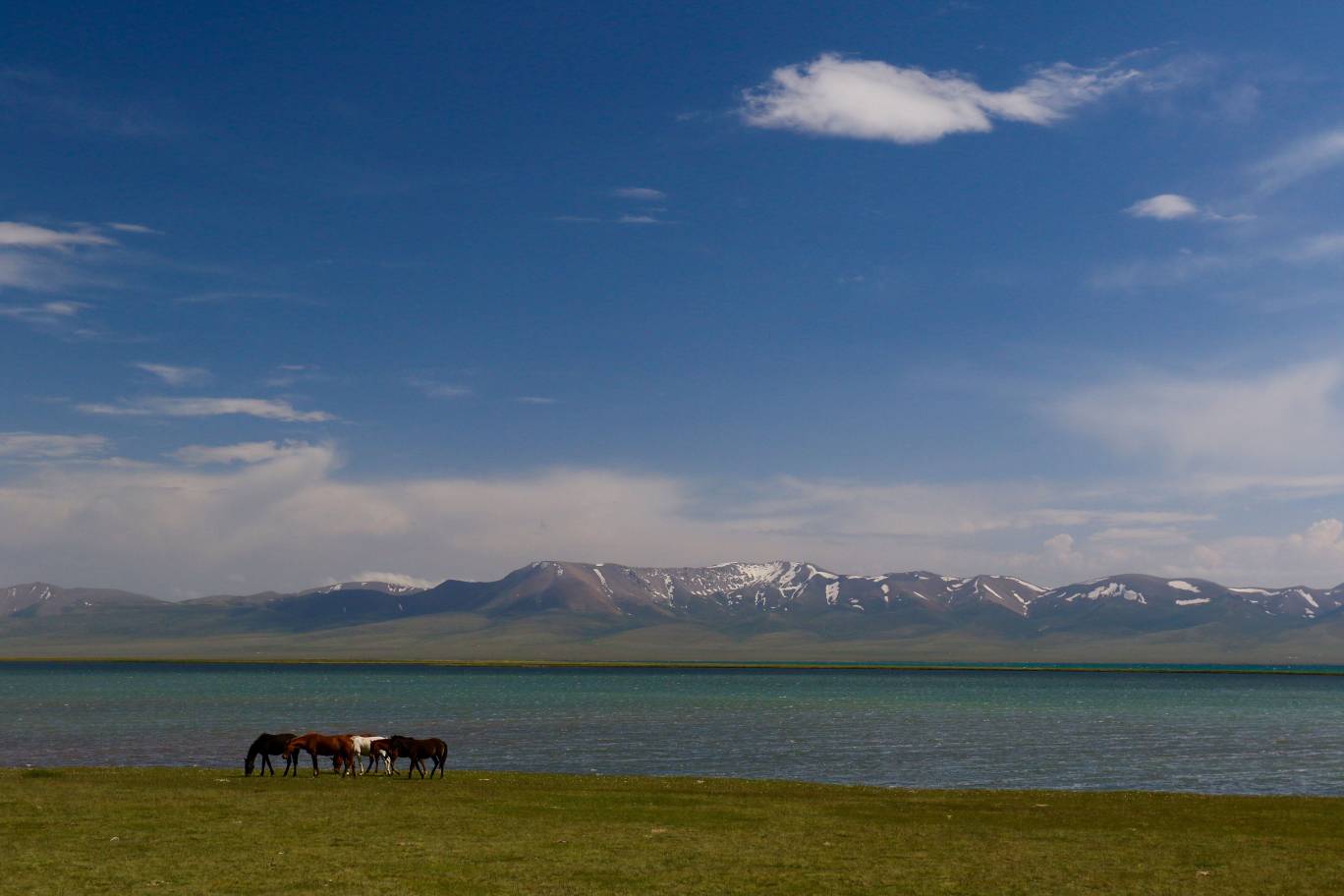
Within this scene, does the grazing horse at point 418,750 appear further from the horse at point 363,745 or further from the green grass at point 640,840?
the green grass at point 640,840

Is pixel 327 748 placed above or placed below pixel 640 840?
below

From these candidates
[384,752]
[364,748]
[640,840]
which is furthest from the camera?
[364,748]

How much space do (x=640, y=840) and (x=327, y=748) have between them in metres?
19.1

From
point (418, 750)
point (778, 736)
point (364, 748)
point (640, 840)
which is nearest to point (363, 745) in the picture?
point (364, 748)

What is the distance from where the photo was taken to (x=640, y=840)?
2394cm

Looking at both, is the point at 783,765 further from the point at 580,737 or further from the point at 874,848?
the point at 874,848

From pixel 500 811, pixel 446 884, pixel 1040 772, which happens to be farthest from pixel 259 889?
pixel 1040 772

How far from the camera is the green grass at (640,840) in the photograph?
19.5 metres

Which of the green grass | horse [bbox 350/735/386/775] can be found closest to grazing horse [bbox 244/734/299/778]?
horse [bbox 350/735/386/775]

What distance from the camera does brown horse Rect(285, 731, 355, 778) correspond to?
127ft

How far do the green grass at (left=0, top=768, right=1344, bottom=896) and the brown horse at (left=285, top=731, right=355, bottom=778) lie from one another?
3.03m

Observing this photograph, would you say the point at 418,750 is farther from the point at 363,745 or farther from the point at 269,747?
the point at 269,747

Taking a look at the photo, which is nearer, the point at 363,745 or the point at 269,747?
the point at 269,747

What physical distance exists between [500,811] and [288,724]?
53696mm
